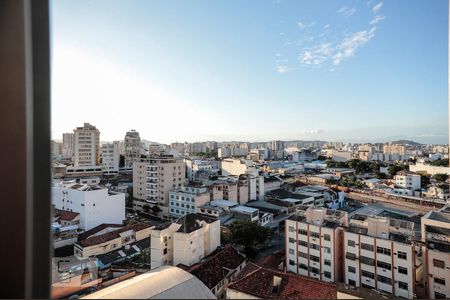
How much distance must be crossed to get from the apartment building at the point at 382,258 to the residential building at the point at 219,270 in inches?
53.5

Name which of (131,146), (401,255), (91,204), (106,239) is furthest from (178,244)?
(131,146)

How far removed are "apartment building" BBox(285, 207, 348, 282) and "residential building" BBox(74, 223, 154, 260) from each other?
8.85ft

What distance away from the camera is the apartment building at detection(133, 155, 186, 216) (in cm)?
765

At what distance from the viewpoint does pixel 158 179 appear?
302 inches

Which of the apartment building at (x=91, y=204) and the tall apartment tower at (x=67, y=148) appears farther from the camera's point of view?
the tall apartment tower at (x=67, y=148)

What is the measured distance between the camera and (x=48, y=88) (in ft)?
2.56

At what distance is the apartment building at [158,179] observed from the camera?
7652 millimetres

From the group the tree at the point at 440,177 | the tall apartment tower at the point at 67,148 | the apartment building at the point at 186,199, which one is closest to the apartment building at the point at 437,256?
the apartment building at the point at 186,199

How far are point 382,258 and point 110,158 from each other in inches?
431

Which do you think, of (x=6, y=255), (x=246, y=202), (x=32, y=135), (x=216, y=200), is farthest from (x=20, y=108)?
(x=246, y=202)

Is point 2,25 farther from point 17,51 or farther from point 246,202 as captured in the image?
point 246,202

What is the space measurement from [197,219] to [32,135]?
3564mm

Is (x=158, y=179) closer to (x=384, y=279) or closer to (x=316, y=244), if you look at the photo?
(x=316, y=244)

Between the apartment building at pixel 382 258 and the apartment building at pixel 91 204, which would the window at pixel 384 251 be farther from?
the apartment building at pixel 91 204
